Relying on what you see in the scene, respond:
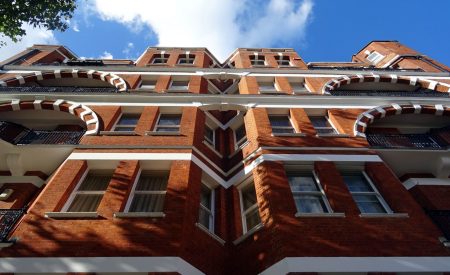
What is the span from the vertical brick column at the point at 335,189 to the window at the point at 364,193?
58cm

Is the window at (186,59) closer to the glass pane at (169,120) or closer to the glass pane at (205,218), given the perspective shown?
the glass pane at (169,120)

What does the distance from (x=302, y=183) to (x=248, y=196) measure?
1.84 metres

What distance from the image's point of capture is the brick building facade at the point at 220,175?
753 centimetres

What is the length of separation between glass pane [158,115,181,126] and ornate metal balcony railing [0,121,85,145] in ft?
10.8

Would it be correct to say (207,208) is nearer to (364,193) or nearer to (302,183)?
(302,183)

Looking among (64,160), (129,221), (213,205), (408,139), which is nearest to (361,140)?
(408,139)

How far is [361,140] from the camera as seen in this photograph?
11.9 metres

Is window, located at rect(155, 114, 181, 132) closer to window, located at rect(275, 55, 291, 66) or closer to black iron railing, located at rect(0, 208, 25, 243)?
black iron railing, located at rect(0, 208, 25, 243)

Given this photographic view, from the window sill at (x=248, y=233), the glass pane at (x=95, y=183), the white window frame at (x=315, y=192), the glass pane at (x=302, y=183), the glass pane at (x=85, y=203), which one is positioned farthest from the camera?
the glass pane at (x=302, y=183)

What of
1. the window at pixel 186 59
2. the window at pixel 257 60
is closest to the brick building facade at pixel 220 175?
the window at pixel 186 59

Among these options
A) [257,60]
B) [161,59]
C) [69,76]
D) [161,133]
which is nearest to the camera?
[161,133]

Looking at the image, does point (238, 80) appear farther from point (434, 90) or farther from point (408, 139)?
point (434, 90)

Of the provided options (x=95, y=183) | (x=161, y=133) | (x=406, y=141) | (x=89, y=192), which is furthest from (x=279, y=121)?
(x=89, y=192)

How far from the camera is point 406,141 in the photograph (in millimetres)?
12859
